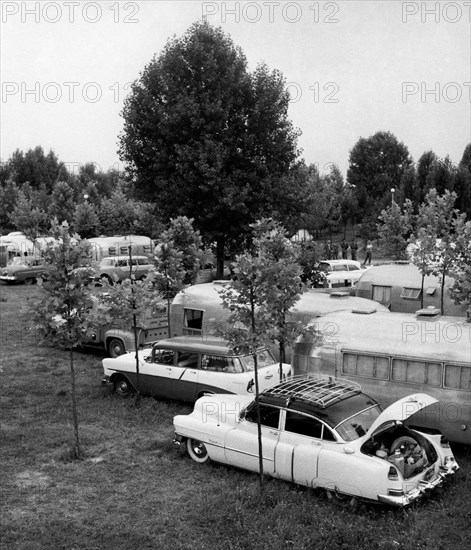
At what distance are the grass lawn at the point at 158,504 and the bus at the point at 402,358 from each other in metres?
0.87

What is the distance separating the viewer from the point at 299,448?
986 centimetres

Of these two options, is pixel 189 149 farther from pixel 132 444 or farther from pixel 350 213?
pixel 350 213

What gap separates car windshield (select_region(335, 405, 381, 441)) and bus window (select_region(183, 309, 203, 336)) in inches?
331

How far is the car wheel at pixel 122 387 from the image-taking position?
1536 cm

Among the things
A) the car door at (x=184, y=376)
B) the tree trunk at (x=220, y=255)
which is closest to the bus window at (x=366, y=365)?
the car door at (x=184, y=376)

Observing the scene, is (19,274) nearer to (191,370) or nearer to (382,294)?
(382,294)

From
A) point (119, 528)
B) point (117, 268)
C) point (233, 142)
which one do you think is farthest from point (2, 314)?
point (119, 528)

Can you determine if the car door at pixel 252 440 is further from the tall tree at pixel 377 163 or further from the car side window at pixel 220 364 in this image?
the tall tree at pixel 377 163

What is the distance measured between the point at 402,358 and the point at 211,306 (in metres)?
6.85

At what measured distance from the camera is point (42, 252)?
12008 mm

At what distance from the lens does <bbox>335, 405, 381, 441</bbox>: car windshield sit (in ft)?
31.7

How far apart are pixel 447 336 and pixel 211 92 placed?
22.4 meters

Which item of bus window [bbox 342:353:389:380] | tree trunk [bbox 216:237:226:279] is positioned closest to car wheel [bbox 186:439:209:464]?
bus window [bbox 342:353:389:380]

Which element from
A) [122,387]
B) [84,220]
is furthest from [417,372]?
[84,220]
